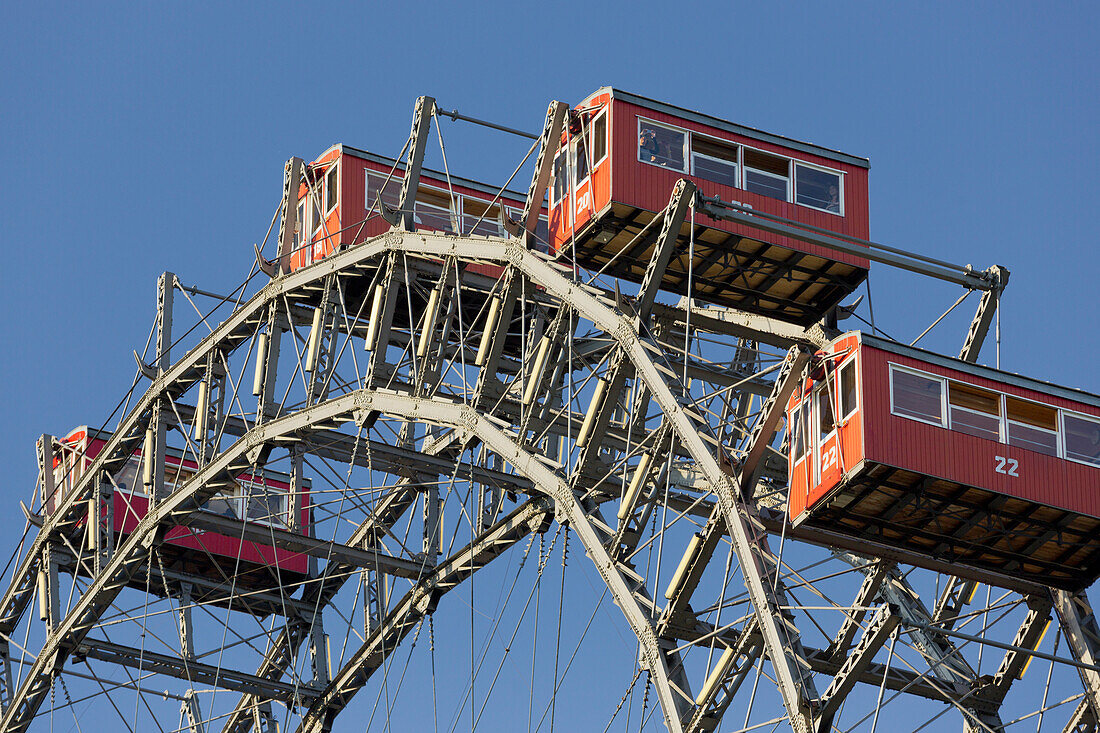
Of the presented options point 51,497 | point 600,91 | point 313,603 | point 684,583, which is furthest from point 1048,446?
point 51,497

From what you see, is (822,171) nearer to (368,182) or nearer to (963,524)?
(963,524)

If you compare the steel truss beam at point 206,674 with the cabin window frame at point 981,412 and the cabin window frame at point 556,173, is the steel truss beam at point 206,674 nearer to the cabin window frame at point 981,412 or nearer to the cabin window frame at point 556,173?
the cabin window frame at point 556,173

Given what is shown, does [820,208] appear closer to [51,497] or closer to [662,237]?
[662,237]

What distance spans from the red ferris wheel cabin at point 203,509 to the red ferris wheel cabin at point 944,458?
26184mm

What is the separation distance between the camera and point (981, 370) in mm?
41500

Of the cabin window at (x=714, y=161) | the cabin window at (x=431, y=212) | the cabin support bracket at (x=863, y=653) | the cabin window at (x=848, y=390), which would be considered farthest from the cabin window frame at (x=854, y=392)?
the cabin window at (x=431, y=212)

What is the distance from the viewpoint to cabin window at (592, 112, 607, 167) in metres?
45.6

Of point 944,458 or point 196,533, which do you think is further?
point 196,533

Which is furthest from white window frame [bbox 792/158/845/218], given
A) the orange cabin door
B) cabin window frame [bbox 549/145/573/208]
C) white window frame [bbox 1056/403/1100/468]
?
white window frame [bbox 1056/403/1100/468]

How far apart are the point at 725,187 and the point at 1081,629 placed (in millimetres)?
11471

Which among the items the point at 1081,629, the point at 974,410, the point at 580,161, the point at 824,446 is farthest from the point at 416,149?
the point at 1081,629

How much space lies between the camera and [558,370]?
49000mm

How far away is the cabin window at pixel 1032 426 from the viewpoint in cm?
4119

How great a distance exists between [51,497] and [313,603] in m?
9.41
